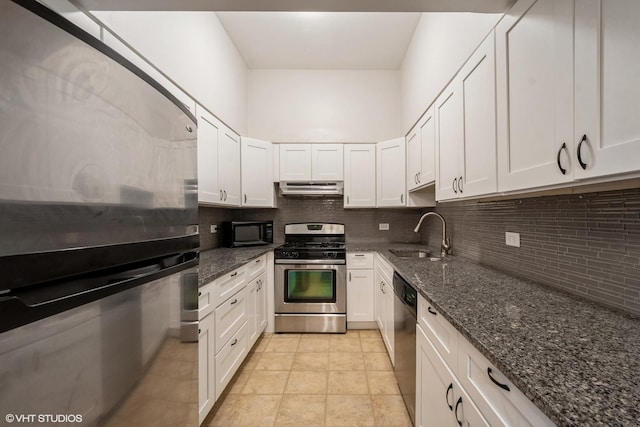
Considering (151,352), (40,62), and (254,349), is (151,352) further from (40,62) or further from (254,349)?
(254,349)

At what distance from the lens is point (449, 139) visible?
1761 mm

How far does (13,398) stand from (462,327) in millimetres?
1083

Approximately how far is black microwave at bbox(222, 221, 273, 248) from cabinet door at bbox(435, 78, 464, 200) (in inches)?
84.2

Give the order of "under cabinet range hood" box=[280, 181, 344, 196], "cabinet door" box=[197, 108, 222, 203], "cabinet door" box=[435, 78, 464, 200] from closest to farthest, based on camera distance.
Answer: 1. "cabinet door" box=[435, 78, 464, 200]
2. "cabinet door" box=[197, 108, 222, 203]
3. "under cabinet range hood" box=[280, 181, 344, 196]

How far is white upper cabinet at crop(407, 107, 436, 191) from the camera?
7.00ft

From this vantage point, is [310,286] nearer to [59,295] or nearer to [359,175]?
[359,175]

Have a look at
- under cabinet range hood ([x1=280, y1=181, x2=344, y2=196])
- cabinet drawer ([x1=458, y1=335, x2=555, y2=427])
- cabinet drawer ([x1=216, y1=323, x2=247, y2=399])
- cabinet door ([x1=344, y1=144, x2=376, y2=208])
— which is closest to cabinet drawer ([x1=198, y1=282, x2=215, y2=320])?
cabinet drawer ([x1=216, y1=323, x2=247, y2=399])

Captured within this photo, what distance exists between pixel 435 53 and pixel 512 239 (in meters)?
1.63

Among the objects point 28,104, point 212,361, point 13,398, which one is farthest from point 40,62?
point 212,361

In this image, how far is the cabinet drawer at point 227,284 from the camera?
170 cm

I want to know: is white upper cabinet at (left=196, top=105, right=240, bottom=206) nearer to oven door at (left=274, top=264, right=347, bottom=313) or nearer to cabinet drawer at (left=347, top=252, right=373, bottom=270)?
oven door at (left=274, top=264, right=347, bottom=313)

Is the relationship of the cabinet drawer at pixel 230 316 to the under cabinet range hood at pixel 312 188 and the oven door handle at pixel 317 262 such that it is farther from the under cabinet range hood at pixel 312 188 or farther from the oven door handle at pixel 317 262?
the under cabinet range hood at pixel 312 188

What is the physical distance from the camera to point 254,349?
2.57 m

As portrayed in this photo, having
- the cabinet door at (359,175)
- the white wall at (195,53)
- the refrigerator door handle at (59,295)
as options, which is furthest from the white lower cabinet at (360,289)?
the refrigerator door handle at (59,295)
